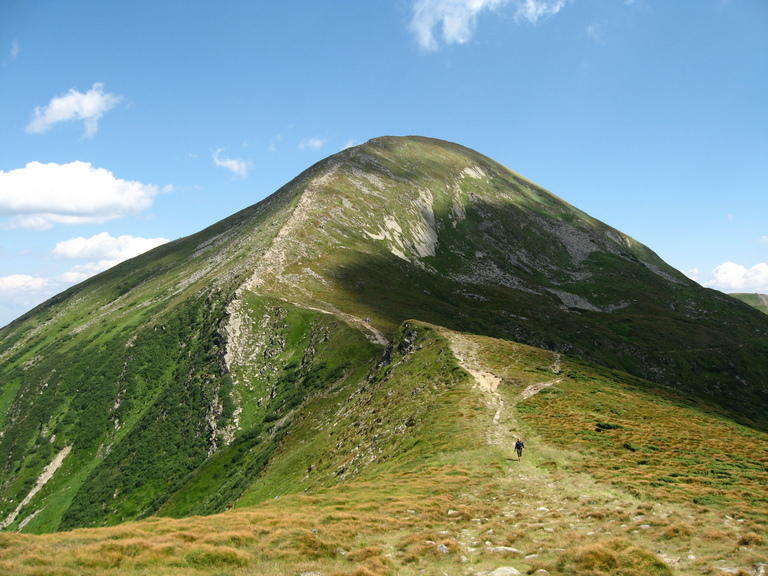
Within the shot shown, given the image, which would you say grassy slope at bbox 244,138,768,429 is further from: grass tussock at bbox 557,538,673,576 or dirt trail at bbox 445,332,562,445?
grass tussock at bbox 557,538,673,576

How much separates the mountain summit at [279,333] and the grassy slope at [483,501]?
4.38 metres

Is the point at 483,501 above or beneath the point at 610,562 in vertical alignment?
beneath

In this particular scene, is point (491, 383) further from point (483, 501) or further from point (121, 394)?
point (121, 394)

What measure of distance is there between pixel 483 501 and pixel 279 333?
219 feet

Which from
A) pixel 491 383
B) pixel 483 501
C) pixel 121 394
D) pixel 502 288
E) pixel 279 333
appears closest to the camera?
pixel 483 501

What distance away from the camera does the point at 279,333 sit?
8450cm

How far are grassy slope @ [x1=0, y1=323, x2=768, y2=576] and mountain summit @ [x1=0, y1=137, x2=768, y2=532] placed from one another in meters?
4.38

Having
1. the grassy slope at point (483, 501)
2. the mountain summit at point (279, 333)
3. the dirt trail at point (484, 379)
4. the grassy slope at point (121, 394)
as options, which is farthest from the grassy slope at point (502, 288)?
the grassy slope at point (483, 501)

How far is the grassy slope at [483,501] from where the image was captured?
15.4 metres

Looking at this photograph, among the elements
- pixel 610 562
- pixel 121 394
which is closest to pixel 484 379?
pixel 610 562

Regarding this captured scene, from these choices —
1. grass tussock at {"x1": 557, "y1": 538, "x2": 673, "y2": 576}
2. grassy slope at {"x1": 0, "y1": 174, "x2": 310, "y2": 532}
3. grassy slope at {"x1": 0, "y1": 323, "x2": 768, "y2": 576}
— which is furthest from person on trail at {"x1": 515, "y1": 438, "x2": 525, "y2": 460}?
grassy slope at {"x1": 0, "y1": 174, "x2": 310, "y2": 532}

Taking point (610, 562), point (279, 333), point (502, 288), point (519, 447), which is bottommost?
point (519, 447)

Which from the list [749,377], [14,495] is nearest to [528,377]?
[14,495]

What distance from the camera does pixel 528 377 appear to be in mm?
49062
